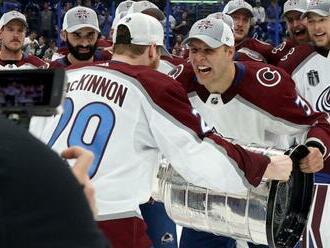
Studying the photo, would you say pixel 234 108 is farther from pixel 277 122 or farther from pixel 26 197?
pixel 26 197

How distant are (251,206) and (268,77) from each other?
0.70m

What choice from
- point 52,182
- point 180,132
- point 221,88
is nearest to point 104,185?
point 180,132

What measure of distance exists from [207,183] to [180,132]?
152 millimetres

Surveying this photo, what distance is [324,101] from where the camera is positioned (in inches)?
142

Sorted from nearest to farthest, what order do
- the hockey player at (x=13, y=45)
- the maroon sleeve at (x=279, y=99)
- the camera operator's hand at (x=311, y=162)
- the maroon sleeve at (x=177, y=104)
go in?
the maroon sleeve at (x=177, y=104) → the camera operator's hand at (x=311, y=162) → the maroon sleeve at (x=279, y=99) → the hockey player at (x=13, y=45)

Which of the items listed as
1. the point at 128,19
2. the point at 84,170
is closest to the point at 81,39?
the point at 128,19

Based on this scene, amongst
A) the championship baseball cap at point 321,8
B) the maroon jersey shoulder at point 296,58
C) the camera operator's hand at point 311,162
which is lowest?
the maroon jersey shoulder at point 296,58

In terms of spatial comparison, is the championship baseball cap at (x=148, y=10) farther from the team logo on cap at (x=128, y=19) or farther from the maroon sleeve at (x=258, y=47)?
the team logo on cap at (x=128, y=19)

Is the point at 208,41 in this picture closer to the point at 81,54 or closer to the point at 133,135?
the point at 133,135

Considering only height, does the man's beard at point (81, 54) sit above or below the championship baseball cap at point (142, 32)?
below

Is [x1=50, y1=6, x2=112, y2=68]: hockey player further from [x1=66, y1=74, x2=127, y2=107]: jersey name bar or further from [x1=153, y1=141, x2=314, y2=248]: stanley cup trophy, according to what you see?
[x1=66, y1=74, x2=127, y2=107]: jersey name bar

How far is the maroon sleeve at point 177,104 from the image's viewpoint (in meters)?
1.97

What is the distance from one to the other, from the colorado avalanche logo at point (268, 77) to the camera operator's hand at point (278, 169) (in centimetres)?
67

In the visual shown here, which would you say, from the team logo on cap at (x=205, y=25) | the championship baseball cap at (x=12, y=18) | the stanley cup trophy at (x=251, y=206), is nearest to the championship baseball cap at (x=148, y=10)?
the championship baseball cap at (x=12, y=18)
